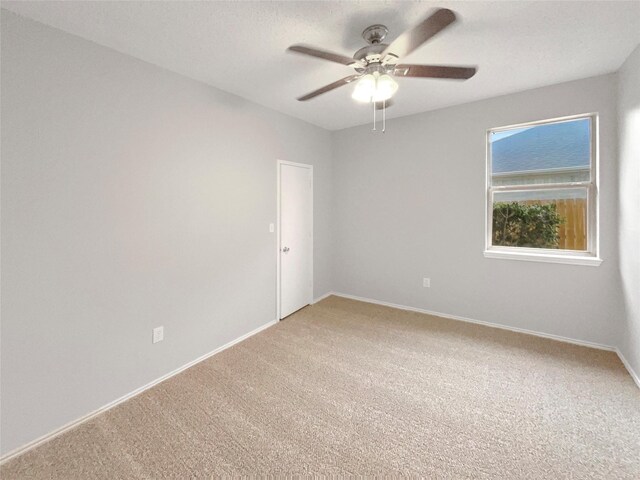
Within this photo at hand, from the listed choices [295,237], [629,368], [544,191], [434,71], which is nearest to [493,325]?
[629,368]

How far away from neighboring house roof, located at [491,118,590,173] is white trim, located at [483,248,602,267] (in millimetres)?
932

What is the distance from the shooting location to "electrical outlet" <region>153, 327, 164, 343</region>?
2.28m

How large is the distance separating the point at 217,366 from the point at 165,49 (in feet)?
8.63

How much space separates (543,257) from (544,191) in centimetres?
73

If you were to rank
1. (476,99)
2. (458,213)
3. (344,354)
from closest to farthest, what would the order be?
1. (344,354)
2. (476,99)
3. (458,213)

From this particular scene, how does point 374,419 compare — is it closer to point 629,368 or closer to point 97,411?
point 97,411

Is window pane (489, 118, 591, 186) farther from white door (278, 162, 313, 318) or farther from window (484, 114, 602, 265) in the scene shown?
white door (278, 162, 313, 318)

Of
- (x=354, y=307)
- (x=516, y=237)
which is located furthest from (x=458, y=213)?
(x=354, y=307)

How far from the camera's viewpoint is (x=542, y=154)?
2.99 meters

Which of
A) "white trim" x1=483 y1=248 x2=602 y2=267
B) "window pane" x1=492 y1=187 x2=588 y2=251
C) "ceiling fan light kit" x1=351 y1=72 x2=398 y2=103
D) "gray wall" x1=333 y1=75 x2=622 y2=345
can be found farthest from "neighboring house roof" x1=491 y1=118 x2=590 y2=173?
"ceiling fan light kit" x1=351 y1=72 x2=398 y2=103

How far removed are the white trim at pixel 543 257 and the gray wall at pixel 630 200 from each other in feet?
0.72

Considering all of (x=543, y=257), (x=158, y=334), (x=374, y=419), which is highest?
(x=543, y=257)

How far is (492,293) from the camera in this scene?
10.6 feet

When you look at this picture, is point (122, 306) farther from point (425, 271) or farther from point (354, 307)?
point (425, 271)
